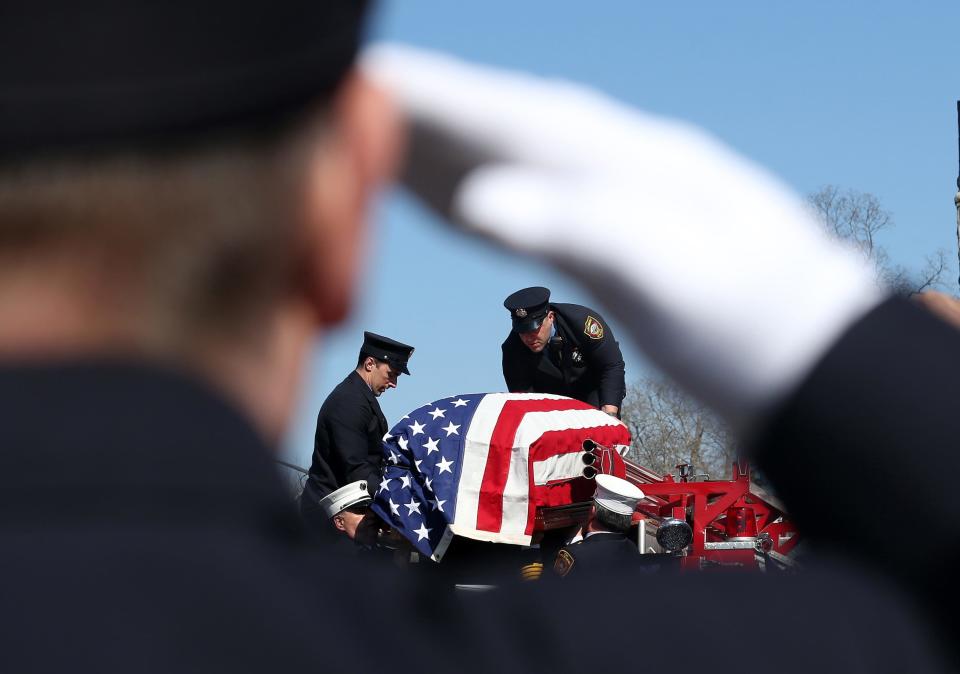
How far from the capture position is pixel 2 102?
2.09ft

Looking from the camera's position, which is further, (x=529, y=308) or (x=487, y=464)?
(x=529, y=308)

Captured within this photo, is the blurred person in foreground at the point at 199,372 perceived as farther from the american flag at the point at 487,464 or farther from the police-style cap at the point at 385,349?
the police-style cap at the point at 385,349

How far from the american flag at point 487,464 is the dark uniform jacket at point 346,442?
0.80m

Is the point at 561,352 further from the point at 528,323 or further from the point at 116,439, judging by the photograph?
the point at 116,439

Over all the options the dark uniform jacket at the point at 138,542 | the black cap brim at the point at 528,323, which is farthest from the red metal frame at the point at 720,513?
the dark uniform jacket at the point at 138,542

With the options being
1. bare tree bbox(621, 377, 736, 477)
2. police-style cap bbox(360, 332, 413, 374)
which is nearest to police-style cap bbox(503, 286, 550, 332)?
police-style cap bbox(360, 332, 413, 374)

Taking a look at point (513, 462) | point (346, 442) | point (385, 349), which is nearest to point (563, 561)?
point (513, 462)

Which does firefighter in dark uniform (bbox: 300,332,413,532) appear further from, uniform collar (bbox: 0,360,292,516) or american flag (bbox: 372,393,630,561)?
uniform collar (bbox: 0,360,292,516)

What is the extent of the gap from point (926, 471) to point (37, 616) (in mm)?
598

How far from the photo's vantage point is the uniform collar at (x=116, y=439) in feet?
2.00

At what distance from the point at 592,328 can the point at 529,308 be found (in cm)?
41

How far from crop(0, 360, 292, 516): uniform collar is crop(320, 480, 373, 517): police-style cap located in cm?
771

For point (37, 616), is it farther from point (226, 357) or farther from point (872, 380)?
point (872, 380)

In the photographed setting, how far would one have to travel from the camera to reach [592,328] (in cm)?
887
